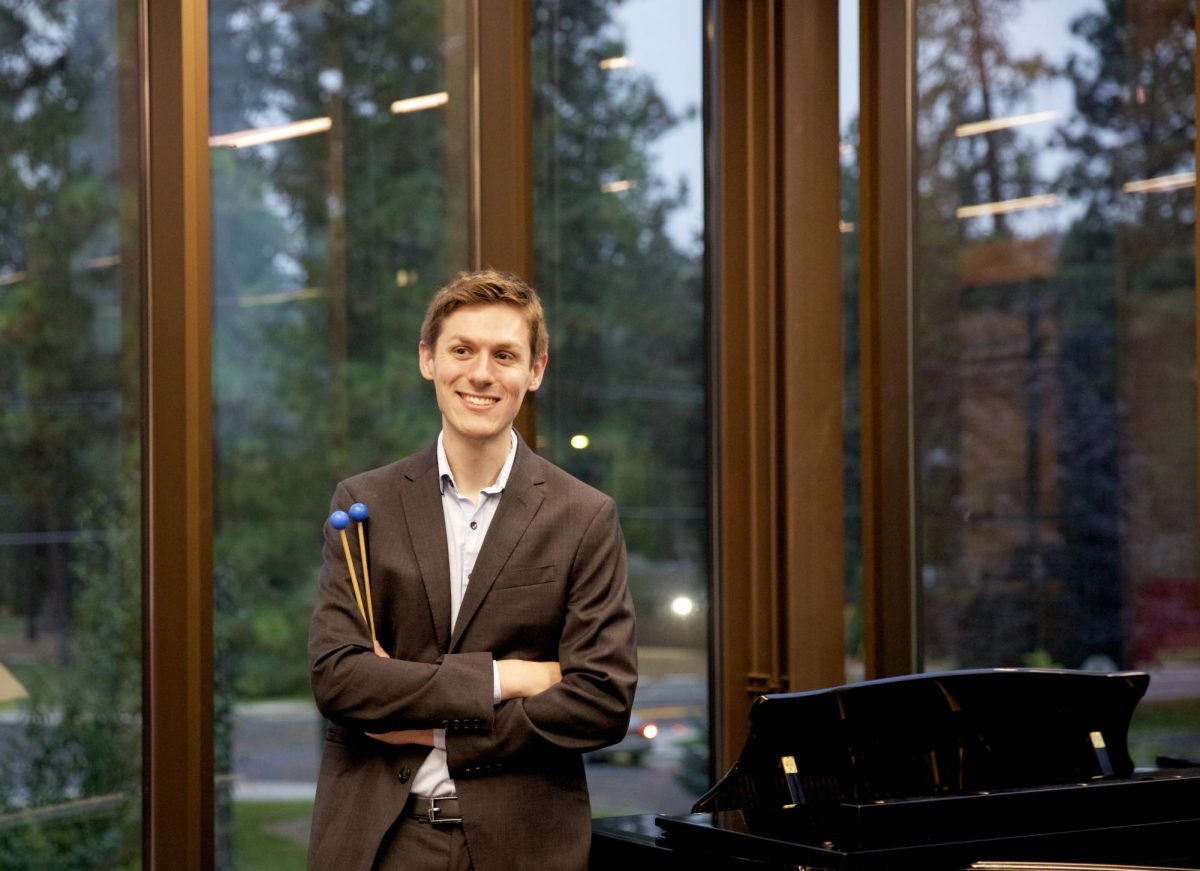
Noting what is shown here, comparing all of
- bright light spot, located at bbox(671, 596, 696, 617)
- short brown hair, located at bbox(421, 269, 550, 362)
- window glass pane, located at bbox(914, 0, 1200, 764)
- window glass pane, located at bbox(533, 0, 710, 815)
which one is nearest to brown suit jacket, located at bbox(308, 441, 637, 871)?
short brown hair, located at bbox(421, 269, 550, 362)

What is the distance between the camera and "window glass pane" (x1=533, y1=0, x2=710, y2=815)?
13.4 ft

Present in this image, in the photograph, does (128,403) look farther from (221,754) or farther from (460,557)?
(460,557)

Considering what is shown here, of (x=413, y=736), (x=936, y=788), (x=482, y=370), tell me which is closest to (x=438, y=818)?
(x=413, y=736)

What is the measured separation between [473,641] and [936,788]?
1025 mm

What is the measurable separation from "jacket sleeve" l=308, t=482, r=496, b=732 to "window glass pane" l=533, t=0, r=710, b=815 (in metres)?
1.68

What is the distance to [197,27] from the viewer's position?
3205 mm

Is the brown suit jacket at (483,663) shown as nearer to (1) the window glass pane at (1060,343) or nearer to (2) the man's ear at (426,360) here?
(2) the man's ear at (426,360)

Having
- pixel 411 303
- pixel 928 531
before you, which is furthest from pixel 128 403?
pixel 928 531

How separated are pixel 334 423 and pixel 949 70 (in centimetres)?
215

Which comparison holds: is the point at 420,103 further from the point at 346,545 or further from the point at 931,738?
the point at 931,738

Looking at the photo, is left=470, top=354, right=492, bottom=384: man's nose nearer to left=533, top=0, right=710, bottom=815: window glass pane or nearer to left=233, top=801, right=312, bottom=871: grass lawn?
left=233, top=801, right=312, bottom=871: grass lawn

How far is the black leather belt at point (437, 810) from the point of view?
2.31 meters

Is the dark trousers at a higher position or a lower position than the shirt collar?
lower

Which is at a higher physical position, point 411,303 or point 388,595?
point 411,303
